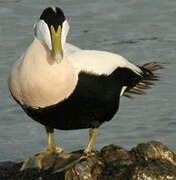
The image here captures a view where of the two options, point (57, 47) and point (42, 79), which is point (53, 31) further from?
point (42, 79)

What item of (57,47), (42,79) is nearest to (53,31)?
(57,47)

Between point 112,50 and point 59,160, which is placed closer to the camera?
point 59,160

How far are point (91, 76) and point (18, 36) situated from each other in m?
4.91

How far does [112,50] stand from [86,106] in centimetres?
429

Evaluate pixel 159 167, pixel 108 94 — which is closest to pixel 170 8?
Result: pixel 108 94

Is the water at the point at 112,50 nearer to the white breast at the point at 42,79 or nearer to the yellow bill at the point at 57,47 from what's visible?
the white breast at the point at 42,79

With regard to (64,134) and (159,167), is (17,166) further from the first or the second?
(64,134)

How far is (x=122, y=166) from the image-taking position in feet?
17.9

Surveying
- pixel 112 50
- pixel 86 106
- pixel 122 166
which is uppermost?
pixel 86 106

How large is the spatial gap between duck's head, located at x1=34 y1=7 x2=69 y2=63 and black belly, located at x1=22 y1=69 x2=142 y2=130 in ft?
1.08

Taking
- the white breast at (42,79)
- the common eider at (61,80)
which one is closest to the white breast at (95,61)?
the common eider at (61,80)

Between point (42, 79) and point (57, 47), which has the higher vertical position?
point (57, 47)

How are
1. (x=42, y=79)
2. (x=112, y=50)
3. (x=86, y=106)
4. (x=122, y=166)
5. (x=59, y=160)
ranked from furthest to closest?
1. (x=112, y=50)
2. (x=59, y=160)
3. (x=86, y=106)
4. (x=42, y=79)
5. (x=122, y=166)

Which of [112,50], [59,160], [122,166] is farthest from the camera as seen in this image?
[112,50]
